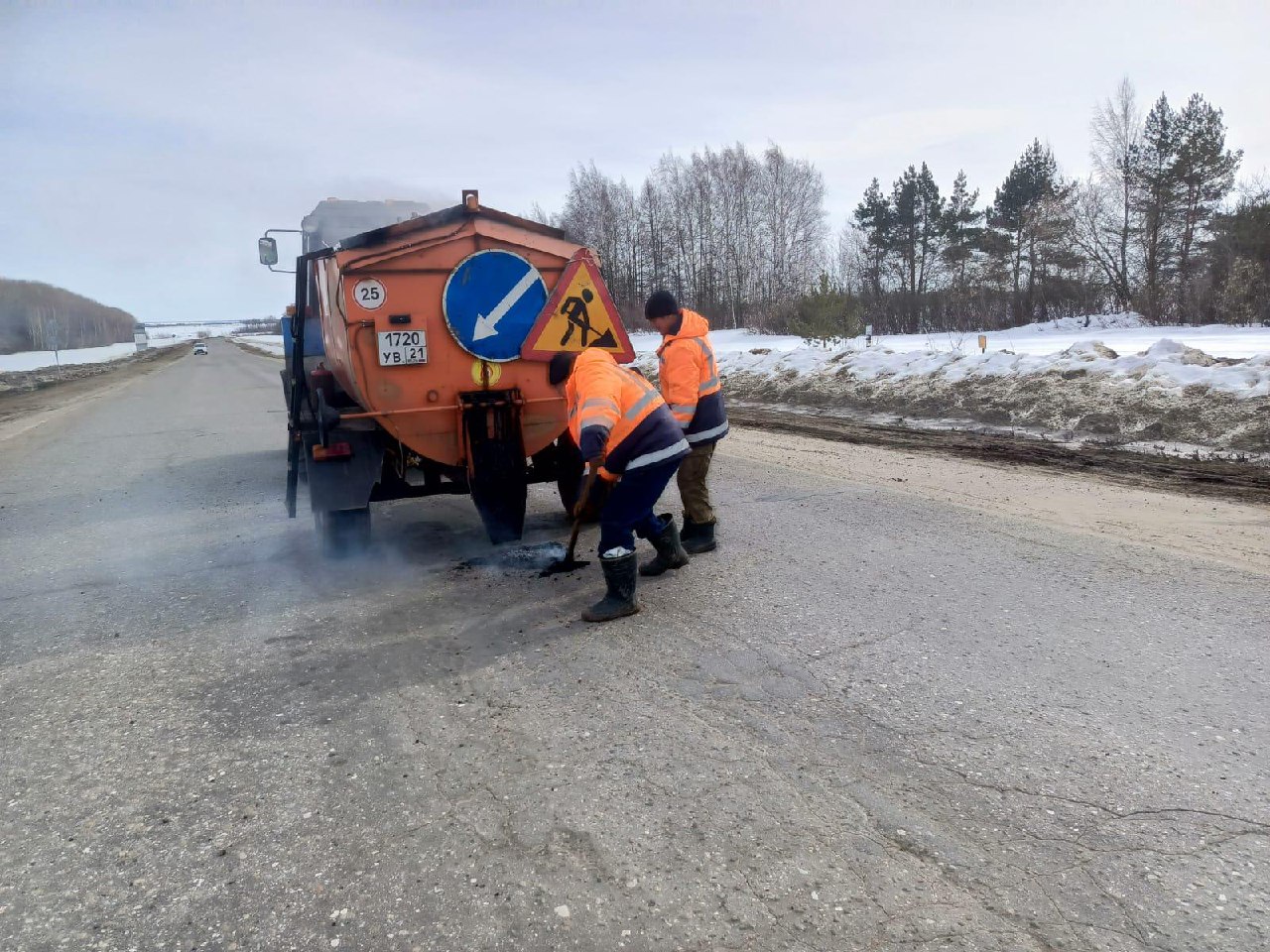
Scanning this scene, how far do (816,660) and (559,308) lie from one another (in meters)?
3.11

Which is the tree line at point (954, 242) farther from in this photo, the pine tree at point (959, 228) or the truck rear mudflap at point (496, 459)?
the truck rear mudflap at point (496, 459)

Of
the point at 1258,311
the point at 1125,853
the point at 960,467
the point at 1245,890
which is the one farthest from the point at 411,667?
the point at 1258,311

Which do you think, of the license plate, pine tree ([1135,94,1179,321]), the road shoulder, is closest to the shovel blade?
the license plate

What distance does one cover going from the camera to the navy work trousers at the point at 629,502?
180 inches

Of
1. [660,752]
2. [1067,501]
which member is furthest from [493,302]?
[1067,501]

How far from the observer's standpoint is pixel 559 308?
19.0ft

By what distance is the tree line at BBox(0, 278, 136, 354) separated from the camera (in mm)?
68375

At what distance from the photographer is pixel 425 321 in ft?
17.9

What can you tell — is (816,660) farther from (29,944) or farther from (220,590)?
(220,590)

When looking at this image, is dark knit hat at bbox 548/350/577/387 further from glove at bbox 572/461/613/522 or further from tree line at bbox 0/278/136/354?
tree line at bbox 0/278/136/354

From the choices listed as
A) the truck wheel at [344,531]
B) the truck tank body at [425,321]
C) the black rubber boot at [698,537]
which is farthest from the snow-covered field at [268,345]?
the black rubber boot at [698,537]

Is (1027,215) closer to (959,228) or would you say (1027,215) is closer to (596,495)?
(959,228)

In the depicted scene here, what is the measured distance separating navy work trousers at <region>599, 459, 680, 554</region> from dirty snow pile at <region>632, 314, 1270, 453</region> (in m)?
6.17

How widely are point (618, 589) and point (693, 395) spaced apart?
151 centimetres
